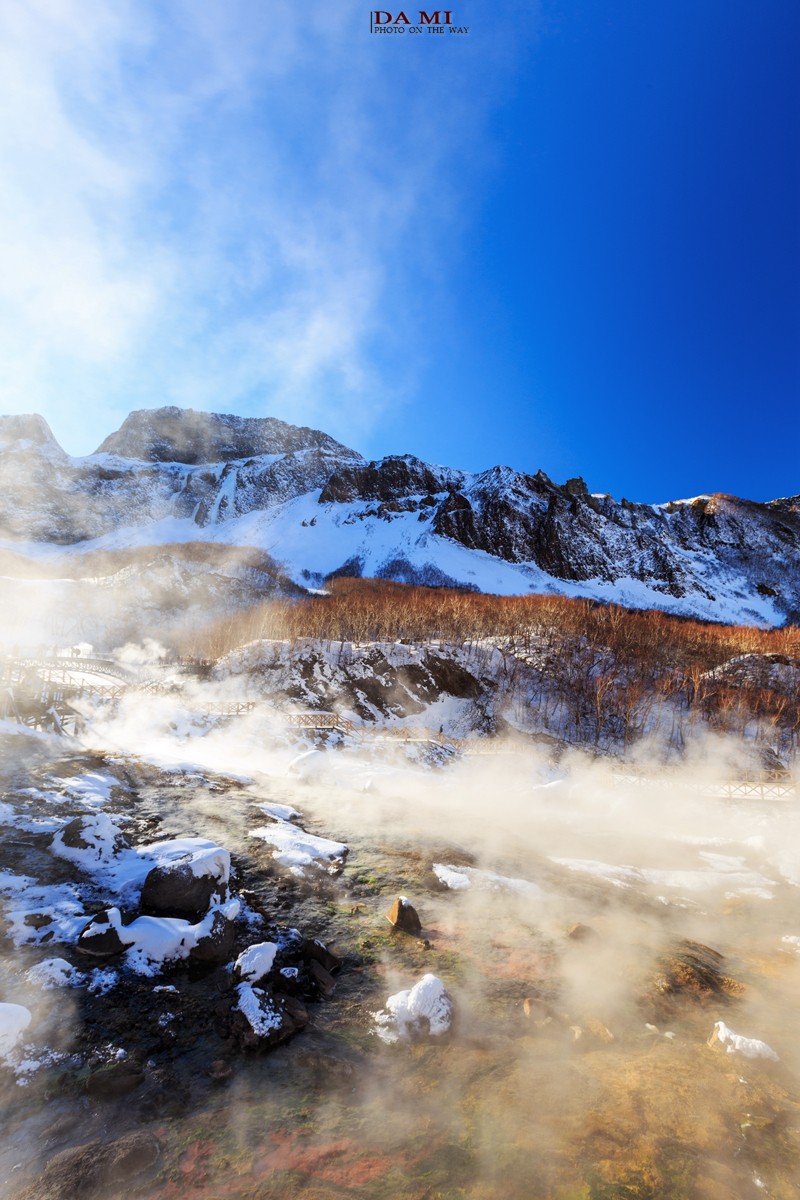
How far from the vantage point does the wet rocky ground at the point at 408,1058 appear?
12.9 feet

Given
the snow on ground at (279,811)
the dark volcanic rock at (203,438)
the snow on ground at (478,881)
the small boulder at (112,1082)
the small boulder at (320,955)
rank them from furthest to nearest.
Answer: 1. the dark volcanic rock at (203,438)
2. the snow on ground at (279,811)
3. the snow on ground at (478,881)
4. the small boulder at (320,955)
5. the small boulder at (112,1082)

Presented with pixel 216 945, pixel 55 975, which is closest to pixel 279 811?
pixel 216 945

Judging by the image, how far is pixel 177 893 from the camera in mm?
6973

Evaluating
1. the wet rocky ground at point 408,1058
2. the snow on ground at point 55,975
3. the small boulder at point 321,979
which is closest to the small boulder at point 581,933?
the wet rocky ground at point 408,1058

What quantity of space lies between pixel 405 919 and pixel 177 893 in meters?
3.32

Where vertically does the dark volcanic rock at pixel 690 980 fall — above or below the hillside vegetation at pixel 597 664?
below

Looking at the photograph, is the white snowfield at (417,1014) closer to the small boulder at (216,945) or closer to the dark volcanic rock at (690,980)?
the small boulder at (216,945)

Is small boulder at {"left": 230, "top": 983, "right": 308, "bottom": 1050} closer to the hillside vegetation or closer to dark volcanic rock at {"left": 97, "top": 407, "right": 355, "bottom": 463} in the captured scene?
the hillside vegetation

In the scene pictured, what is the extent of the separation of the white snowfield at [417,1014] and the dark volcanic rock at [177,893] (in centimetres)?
286

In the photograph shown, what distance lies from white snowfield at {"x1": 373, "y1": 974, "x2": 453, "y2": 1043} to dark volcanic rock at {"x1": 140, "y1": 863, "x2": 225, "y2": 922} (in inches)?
113

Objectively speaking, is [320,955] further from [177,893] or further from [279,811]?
[279,811]

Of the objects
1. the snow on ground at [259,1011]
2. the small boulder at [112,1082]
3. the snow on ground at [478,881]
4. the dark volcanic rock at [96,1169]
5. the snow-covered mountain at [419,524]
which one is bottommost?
the snow on ground at [478,881]

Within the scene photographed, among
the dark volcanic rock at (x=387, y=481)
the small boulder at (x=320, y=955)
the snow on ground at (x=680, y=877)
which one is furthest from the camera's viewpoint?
the dark volcanic rock at (x=387, y=481)

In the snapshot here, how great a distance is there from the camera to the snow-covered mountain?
383 ft
